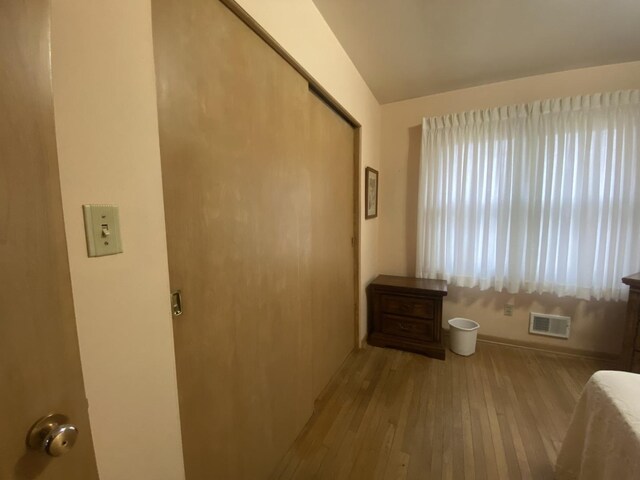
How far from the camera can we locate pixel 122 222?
0.64 meters

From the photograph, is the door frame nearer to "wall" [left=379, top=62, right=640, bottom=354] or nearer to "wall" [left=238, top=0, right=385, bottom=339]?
"wall" [left=238, top=0, right=385, bottom=339]

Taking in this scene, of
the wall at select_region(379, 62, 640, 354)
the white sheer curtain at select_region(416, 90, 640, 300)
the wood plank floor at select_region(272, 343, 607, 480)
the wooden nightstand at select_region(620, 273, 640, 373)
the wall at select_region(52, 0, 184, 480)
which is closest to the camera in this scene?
the wall at select_region(52, 0, 184, 480)

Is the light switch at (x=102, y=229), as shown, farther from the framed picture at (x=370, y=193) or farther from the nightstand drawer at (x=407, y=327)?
the nightstand drawer at (x=407, y=327)

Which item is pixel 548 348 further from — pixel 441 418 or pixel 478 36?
pixel 478 36

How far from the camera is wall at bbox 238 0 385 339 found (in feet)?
3.78

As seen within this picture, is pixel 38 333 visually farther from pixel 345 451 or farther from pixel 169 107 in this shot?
pixel 345 451

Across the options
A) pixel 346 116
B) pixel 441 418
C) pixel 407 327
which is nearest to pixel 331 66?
pixel 346 116

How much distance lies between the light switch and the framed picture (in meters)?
2.05

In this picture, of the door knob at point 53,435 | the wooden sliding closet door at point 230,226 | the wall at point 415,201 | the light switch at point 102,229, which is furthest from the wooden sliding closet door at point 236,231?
the wall at point 415,201

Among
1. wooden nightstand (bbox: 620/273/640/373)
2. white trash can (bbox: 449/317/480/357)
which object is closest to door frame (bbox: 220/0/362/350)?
white trash can (bbox: 449/317/480/357)

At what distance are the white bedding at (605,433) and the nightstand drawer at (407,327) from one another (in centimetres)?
120

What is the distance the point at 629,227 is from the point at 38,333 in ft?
10.7

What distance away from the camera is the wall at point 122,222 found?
0.55m

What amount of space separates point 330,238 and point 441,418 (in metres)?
1.32
